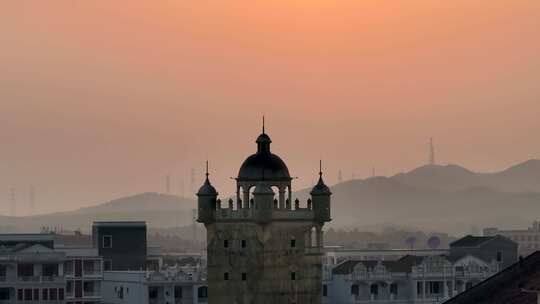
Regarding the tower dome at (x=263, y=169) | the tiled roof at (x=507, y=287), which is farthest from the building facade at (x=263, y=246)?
the tiled roof at (x=507, y=287)

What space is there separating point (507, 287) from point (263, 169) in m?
49.6

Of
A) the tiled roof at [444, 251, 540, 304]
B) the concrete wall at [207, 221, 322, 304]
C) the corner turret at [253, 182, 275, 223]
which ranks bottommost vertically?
the tiled roof at [444, 251, 540, 304]

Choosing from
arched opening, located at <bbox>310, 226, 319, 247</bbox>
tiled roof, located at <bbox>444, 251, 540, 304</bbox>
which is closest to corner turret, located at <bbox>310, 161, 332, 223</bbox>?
arched opening, located at <bbox>310, 226, 319, 247</bbox>

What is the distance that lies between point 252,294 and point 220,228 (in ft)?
14.4

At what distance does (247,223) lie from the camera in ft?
463

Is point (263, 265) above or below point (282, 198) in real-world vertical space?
below

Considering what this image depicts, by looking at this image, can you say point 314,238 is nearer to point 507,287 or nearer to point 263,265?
point 263,265

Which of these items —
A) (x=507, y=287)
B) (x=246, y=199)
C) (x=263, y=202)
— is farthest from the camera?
(x=246, y=199)

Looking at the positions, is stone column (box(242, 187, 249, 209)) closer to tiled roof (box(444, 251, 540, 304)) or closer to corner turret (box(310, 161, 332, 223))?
corner turret (box(310, 161, 332, 223))

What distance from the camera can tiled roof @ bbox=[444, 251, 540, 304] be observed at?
292ft

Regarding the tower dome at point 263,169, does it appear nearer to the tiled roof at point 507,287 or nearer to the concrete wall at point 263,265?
the concrete wall at point 263,265

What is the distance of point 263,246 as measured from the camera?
463 feet

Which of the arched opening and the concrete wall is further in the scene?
the arched opening

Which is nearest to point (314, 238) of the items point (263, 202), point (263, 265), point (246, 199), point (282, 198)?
point (282, 198)
